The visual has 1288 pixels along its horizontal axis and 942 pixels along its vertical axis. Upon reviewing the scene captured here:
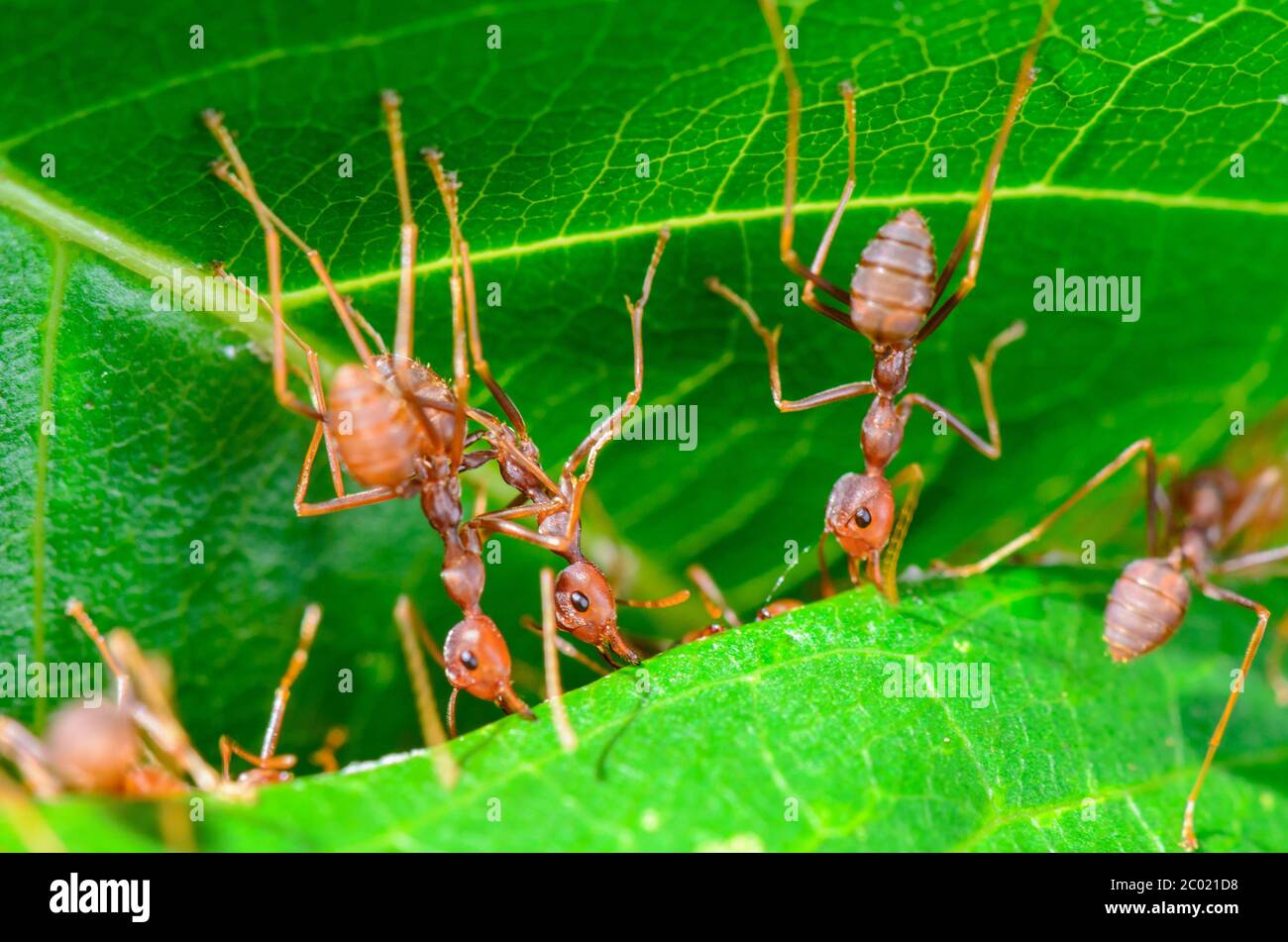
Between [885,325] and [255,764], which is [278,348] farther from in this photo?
[885,325]

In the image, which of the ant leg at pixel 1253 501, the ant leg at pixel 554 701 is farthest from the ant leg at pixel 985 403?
the ant leg at pixel 1253 501

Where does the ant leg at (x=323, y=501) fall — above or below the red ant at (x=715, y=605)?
above

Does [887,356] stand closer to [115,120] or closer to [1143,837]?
[1143,837]

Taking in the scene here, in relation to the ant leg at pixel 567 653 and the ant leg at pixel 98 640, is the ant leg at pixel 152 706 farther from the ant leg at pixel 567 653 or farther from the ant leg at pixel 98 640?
the ant leg at pixel 567 653

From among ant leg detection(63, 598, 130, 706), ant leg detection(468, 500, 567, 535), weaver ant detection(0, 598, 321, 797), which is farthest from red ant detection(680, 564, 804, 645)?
ant leg detection(63, 598, 130, 706)

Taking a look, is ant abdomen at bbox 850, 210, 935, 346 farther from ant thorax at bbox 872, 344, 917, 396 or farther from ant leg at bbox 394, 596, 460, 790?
ant leg at bbox 394, 596, 460, 790

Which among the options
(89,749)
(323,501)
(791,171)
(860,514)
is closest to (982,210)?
(791,171)
